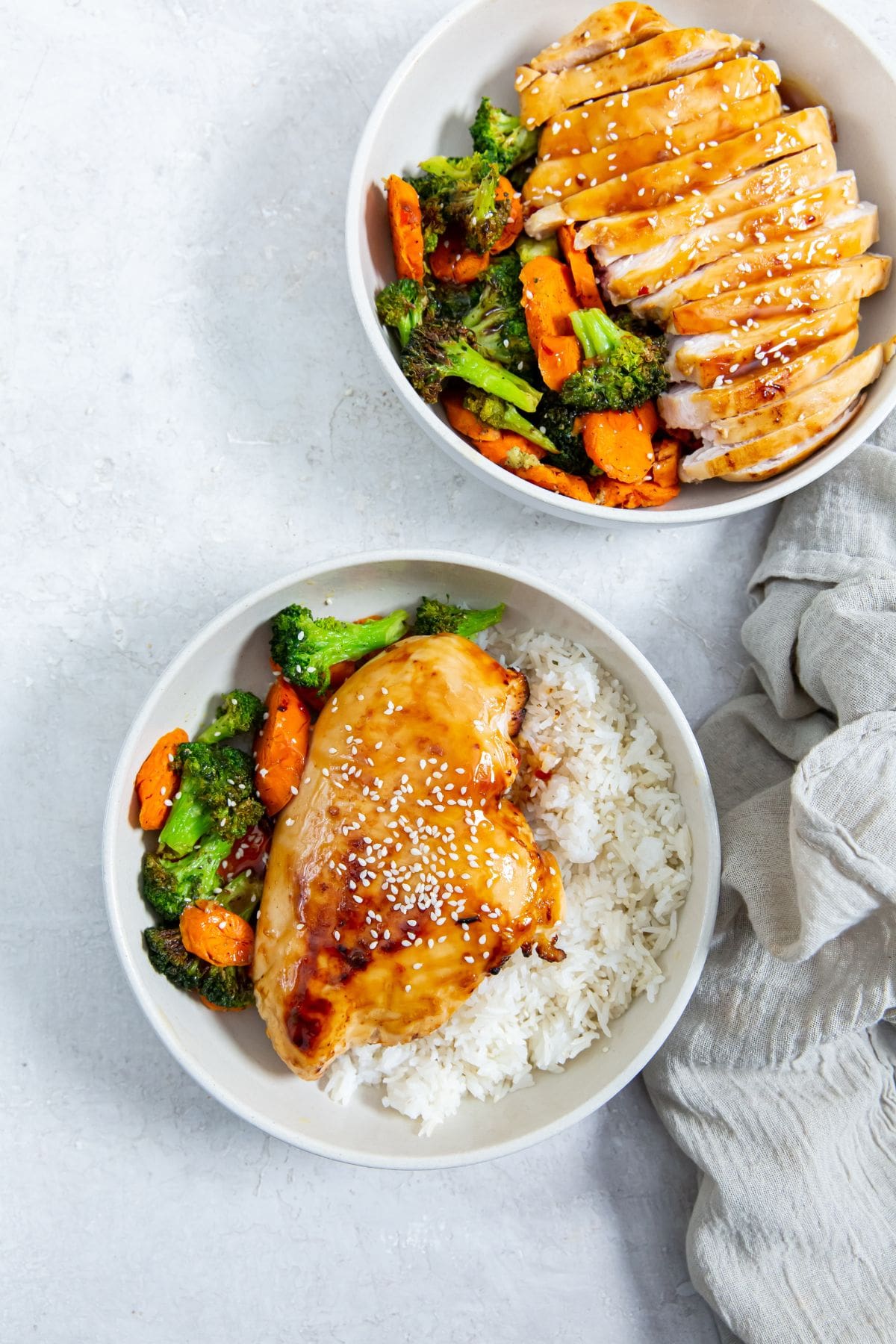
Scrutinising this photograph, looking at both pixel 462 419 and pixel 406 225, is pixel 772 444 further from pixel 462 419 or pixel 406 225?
pixel 406 225

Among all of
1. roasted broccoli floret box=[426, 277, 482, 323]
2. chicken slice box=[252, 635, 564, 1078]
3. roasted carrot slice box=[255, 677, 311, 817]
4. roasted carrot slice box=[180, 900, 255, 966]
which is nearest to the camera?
chicken slice box=[252, 635, 564, 1078]

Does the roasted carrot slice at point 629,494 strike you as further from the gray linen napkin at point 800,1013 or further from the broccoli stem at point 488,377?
the gray linen napkin at point 800,1013

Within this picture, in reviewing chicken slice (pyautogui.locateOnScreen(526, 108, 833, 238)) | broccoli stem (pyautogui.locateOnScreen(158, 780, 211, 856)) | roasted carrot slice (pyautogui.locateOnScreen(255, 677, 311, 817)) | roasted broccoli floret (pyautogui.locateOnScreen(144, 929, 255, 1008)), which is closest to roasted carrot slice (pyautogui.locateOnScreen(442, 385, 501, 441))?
chicken slice (pyautogui.locateOnScreen(526, 108, 833, 238))

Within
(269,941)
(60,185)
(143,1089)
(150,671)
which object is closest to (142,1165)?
(143,1089)

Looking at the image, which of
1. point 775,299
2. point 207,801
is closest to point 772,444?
point 775,299

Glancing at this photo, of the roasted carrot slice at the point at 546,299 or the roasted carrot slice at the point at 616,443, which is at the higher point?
the roasted carrot slice at the point at 546,299

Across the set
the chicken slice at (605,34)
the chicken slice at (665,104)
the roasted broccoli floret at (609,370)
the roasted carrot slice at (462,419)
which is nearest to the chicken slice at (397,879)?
the roasted carrot slice at (462,419)

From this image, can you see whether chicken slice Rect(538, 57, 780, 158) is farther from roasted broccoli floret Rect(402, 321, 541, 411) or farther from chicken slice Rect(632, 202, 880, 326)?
roasted broccoli floret Rect(402, 321, 541, 411)
